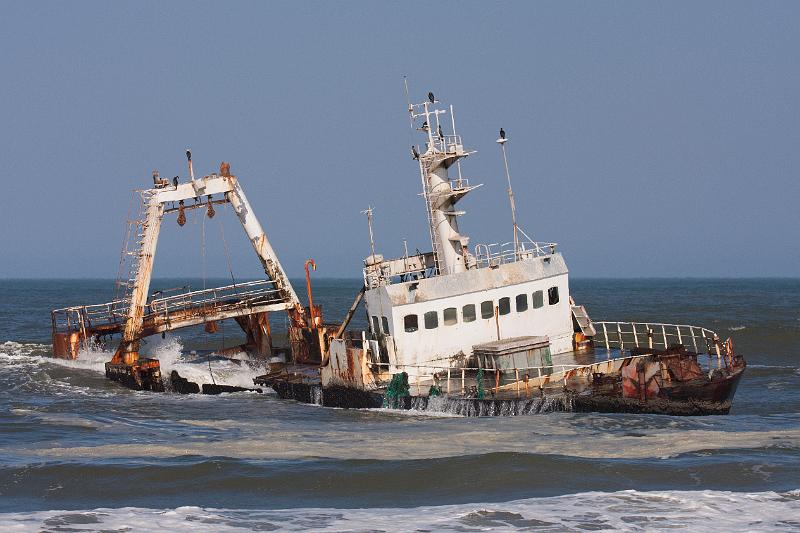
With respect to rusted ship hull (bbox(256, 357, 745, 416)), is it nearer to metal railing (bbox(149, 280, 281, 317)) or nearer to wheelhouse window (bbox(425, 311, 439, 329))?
wheelhouse window (bbox(425, 311, 439, 329))

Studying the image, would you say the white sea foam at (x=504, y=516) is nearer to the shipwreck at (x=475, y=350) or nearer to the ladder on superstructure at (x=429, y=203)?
the shipwreck at (x=475, y=350)

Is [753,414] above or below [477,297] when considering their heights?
below

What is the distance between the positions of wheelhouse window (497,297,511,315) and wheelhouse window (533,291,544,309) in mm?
789

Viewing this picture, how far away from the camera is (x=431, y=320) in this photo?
26.5 metres

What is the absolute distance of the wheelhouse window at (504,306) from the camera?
1067 inches

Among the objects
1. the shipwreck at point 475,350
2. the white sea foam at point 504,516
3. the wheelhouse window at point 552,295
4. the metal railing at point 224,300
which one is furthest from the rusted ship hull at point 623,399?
the metal railing at point 224,300

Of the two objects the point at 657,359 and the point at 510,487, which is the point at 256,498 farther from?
the point at 657,359

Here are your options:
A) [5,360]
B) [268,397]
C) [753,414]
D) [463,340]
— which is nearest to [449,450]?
[463,340]

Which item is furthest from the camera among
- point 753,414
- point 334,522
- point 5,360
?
point 5,360

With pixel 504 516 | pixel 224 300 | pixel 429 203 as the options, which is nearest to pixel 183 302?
pixel 224 300

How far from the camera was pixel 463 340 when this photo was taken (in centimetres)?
2667

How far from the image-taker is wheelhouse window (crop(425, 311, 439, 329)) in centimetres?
2644

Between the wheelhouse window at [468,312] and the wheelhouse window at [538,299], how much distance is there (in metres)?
1.78

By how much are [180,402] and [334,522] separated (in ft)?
47.9
